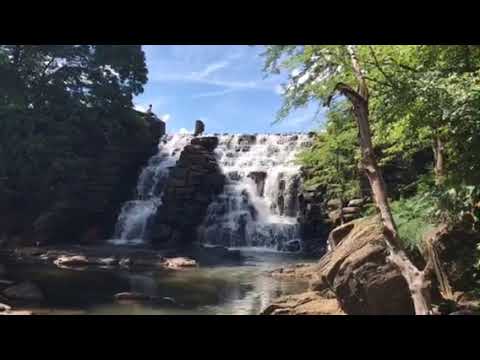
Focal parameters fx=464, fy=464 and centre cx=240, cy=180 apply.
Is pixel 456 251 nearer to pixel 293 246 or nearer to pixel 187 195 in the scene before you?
pixel 293 246

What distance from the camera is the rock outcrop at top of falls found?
2297 centimetres

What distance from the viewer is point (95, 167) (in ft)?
86.0

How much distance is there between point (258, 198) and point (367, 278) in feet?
54.4

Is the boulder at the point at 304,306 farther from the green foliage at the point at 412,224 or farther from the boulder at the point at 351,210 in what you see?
the boulder at the point at 351,210

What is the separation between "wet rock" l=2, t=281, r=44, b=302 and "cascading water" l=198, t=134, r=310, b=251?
11.7 m

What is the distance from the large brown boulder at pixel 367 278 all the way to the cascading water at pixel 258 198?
39.4ft

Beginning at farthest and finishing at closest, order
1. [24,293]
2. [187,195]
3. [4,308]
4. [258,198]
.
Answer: [258,198], [187,195], [24,293], [4,308]

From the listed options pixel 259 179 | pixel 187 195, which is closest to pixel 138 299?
pixel 187 195

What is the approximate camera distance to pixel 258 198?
24.1 meters

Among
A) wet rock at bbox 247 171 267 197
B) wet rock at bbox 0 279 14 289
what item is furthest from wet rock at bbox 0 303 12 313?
wet rock at bbox 247 171 267 197
